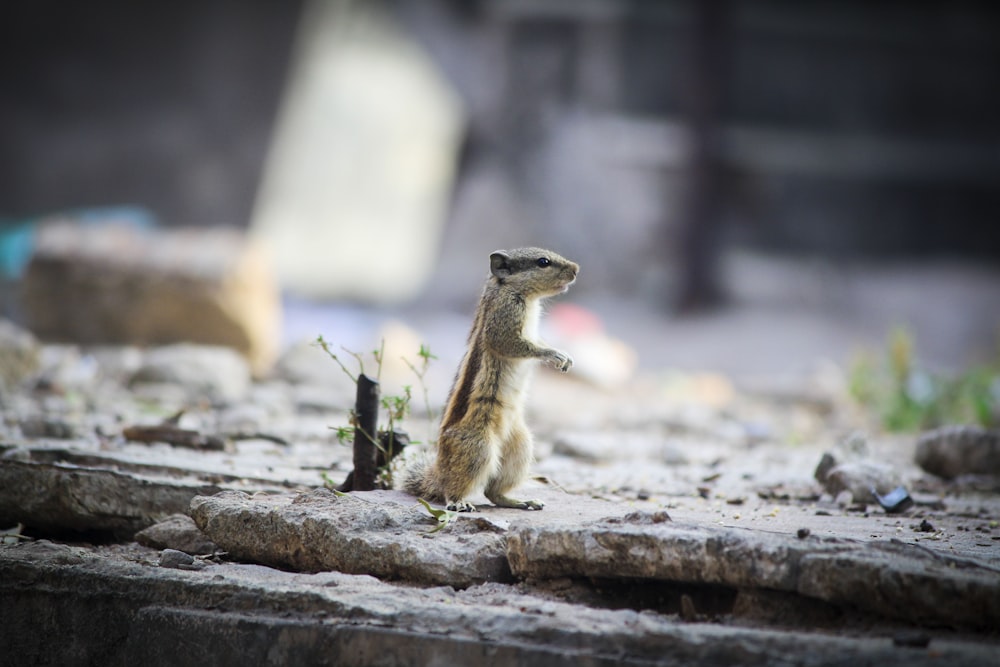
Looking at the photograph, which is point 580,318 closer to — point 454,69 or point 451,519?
point 454,69

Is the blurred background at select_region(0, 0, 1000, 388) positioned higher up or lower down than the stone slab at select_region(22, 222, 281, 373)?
higher up

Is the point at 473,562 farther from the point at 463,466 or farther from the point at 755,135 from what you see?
the point at 755,135

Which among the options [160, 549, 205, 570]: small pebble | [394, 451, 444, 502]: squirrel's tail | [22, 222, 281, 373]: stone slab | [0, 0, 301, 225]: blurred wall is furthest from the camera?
[0, 0, 301, 225]: blurred wall

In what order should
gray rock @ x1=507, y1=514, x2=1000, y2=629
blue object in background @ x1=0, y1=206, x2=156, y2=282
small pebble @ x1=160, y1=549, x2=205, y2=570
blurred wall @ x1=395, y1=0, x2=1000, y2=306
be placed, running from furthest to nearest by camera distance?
1. blurred wall @ x1=395, y1=0, x2=1000, y2=306
2. blue object in background @ x1=0, y1=206, x2=156, y2=282
3. small pebble @ x1=160, y1=549, x2=205, y2=570
4. gray rock @ x1=507, y1=514, x2=1000, y2=629

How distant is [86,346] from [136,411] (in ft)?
11.0

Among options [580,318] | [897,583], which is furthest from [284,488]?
[580,318]

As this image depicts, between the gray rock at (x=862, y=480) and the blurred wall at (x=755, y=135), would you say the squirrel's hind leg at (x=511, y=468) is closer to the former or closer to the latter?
the gray rock at (x=862, y=480)

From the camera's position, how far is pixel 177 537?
374cm

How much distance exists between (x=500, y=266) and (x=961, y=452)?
2446 millimetres

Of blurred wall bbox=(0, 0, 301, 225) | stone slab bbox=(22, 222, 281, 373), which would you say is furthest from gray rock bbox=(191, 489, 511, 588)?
blurred wall bbox=(0, 0, 301, 225)

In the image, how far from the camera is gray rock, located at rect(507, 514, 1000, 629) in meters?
2.69

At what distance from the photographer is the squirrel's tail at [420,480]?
3.84m

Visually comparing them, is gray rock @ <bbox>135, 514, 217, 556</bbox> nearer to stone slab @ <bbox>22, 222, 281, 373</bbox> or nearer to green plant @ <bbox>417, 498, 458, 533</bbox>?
green plant @ <bbox>417, 498, 458, 533</bbox>

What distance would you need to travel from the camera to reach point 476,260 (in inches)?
585
